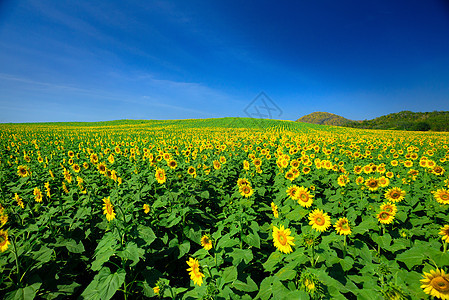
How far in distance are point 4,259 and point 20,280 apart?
0.47 m

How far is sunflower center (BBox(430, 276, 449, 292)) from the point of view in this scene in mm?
1679

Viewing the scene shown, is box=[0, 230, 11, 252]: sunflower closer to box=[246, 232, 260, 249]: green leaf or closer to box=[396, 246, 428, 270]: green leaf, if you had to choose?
box=[246, 232, 260, 249]: green leaf

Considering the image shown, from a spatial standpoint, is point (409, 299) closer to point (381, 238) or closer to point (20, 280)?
point (381, 238)

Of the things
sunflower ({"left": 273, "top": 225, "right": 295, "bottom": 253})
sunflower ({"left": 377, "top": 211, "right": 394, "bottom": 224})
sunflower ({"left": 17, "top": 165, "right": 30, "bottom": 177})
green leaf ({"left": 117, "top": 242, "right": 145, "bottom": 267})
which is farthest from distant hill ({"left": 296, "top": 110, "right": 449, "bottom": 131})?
sunflower ({"left": 17, "top": 165, "right": 30, "bottom": 177})

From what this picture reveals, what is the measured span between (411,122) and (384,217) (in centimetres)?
8318

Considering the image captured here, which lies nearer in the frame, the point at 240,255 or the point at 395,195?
the point at 240,255

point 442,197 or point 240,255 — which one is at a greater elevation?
point 442,197

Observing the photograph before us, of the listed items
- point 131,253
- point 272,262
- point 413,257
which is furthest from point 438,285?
point 131,253

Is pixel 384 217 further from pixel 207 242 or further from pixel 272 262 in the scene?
pixel 207 242

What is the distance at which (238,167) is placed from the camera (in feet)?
24.6

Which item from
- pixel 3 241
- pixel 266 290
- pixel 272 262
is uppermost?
pixel 3 241

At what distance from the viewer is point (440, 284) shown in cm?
171

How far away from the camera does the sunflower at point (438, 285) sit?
169cm

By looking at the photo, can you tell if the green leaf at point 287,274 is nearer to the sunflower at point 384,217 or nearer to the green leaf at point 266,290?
the green leaf at point 266,290
